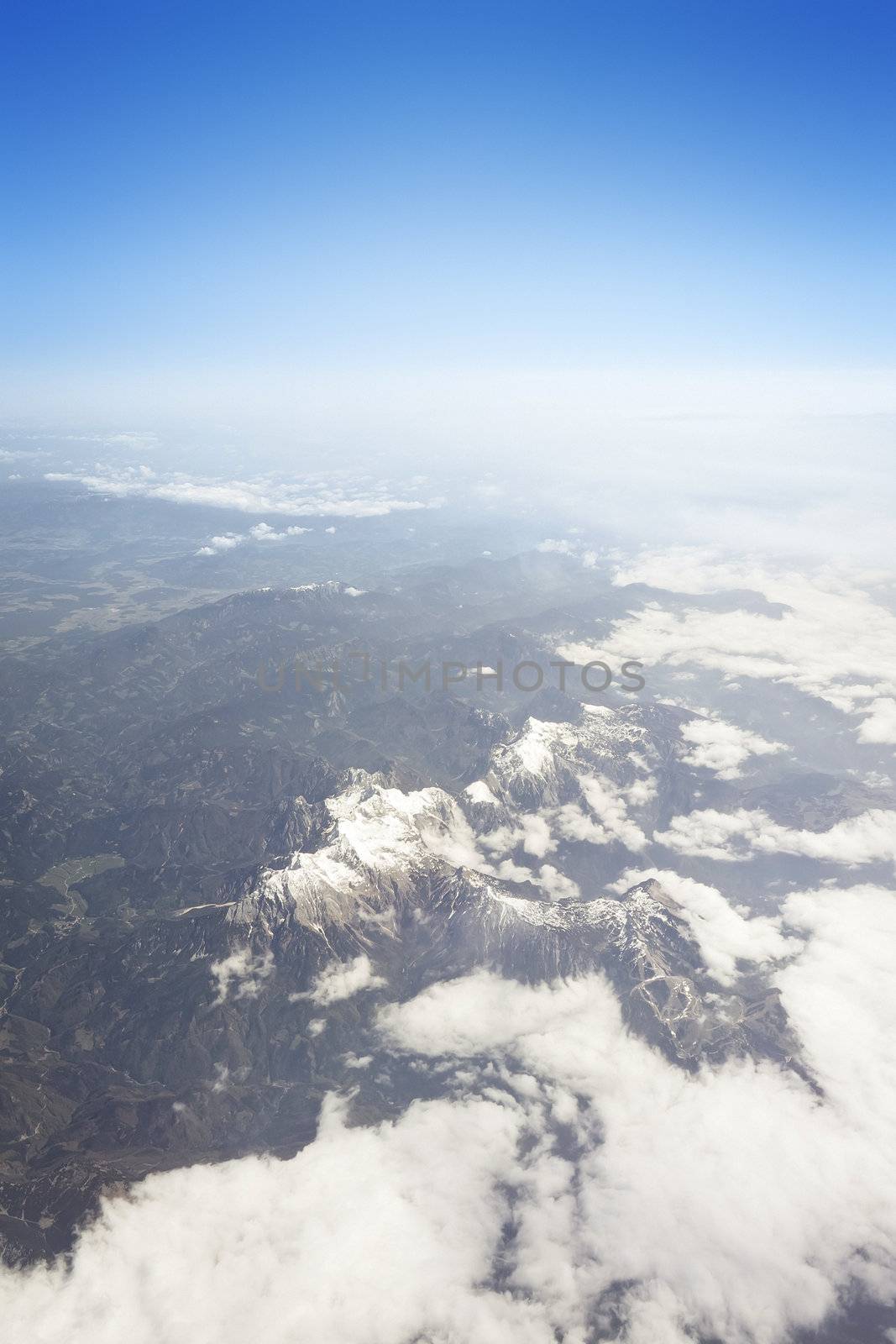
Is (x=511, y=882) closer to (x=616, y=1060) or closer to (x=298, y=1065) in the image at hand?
(x=616, y=1060)

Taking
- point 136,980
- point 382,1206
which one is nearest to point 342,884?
point 136,980

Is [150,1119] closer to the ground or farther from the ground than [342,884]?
closer to the ground

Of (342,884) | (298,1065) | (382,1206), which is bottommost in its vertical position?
(298,1065)

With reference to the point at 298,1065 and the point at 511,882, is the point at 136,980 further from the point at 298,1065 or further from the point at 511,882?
the point at 511,882

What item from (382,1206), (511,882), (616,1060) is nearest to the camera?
(382,1206)

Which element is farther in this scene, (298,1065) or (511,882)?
(511,882)

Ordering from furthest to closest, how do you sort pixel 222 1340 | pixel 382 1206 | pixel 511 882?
pixel 511 882, pixel 382 1206, pixel 222 1340

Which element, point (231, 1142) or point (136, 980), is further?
point (136, 980)

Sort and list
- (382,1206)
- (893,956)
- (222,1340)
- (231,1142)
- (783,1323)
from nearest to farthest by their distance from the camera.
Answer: (222,1340) → (783,1323) → (382,1206) → (231,1142) → (893,956)

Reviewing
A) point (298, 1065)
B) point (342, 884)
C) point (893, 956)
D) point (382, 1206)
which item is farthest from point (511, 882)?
point (893, 956)
